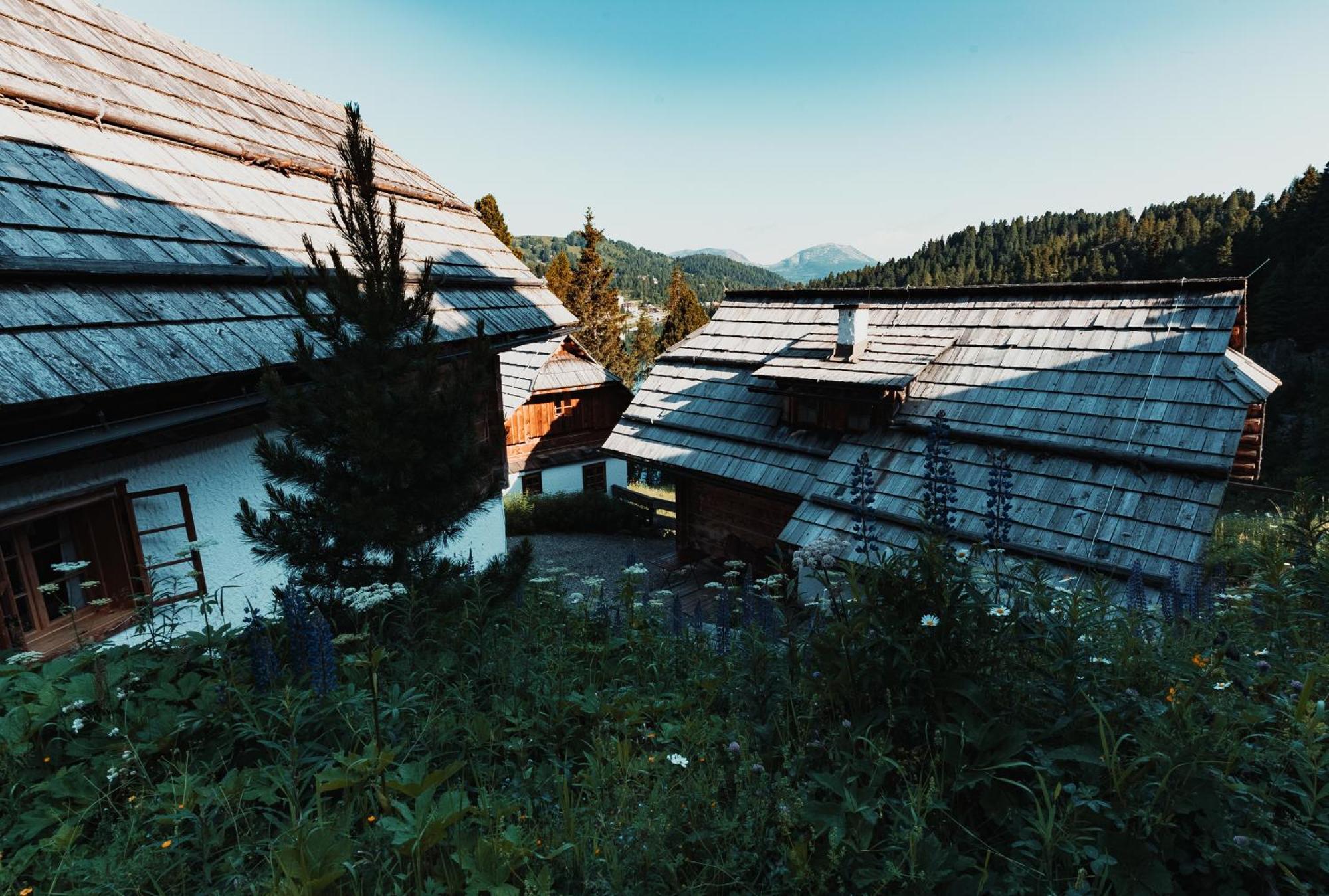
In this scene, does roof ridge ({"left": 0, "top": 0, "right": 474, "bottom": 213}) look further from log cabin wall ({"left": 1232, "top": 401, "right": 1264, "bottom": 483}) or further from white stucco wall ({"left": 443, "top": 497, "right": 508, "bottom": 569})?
log cabin wall ({"left": 1232, "top": 401, "right": 1264, "bottom": 483})

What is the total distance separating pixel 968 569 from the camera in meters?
2.35

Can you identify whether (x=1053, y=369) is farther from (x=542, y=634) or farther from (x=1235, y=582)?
(x=542, y=634)

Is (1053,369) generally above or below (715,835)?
above

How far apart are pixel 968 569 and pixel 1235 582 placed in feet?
21.6

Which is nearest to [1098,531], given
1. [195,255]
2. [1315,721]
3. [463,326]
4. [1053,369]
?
[1053,369]

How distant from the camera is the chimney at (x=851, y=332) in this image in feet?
34.1

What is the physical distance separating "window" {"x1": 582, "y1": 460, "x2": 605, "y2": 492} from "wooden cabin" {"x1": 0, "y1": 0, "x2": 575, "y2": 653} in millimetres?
15227

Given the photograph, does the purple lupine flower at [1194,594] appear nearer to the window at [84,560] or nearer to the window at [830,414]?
the window at [830,414]

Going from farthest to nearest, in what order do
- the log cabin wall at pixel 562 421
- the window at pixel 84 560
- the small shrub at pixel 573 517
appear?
1. the log cabin wall at pixel 562 421
2. the small shrub at pixel 573 517
3. the window at pixel 84 560

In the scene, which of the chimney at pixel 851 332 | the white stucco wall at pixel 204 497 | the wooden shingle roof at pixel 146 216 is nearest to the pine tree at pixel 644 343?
the chimney at pixel 851 332

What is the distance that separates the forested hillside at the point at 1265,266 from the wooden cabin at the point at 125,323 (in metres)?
33.6

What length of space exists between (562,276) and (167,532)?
104 ft

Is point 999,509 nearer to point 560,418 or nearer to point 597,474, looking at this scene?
point 560,418

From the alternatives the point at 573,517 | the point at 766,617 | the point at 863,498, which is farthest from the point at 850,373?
the point at 573,517
